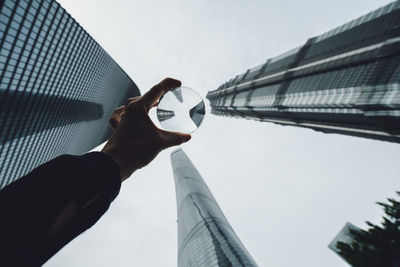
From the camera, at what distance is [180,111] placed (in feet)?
18.9

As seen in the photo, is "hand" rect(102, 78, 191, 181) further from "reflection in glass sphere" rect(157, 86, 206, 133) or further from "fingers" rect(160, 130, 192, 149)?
"reflection in glass sphere" rect(157, 86, 206, 133)

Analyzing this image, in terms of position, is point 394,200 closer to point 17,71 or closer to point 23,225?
point 23,225

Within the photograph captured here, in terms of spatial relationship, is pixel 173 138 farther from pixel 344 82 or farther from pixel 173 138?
pixel 344 82

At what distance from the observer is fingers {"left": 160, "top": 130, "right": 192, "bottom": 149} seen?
4.09 m

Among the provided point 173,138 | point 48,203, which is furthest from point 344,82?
point 48,203

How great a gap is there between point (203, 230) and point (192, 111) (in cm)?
10073


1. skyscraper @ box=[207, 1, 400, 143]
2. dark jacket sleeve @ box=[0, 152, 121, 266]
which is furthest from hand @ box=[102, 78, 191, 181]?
skyscraper @ box=[207, 1, 400, 143]

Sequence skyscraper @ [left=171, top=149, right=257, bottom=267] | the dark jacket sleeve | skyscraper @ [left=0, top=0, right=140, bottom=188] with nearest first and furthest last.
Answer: the dark jacket sleeve → skyscraper @ [left=0, top=0, right=140, bottom=188] → skyscraper @ [left=171, top=149, right=257, bottom=267]

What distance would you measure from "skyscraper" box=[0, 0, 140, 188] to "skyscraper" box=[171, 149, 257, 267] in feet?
204

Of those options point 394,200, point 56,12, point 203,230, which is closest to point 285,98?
point 203,230

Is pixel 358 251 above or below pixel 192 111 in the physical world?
below

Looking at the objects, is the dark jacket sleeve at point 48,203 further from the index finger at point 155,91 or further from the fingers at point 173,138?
the index finger at point 155,91

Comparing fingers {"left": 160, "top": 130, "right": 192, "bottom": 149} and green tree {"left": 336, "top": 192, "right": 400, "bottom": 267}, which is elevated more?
fingers {"left": 160, "top": 130, "right": 192, "bottom": 149}

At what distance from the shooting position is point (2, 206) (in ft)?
7.12
